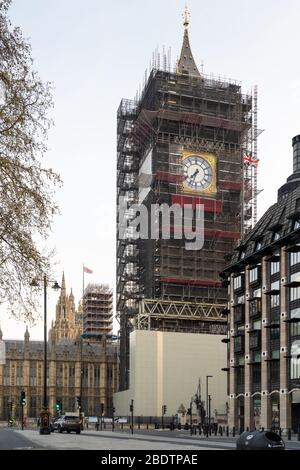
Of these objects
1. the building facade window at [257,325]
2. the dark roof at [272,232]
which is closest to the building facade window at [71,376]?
the dark roof at [272,232]

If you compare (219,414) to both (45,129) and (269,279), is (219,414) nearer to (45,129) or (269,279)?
(269,279)

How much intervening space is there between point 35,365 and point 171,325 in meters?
58.3

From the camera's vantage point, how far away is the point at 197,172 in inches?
5182

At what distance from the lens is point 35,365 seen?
6905 inches

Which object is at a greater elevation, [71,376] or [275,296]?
[275,296]

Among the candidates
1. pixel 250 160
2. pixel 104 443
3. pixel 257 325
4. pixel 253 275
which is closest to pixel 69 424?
pixel 104 443

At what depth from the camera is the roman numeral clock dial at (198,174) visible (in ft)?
430

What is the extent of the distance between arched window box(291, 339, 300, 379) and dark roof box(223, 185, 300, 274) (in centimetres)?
1122

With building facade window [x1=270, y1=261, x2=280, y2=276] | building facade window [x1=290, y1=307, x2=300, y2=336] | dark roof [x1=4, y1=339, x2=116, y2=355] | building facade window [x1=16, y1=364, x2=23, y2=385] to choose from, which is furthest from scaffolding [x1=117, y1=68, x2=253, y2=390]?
dark roof [x1=4, y1=339, x2=116, y2=355]

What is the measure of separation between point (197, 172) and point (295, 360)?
54301 mm

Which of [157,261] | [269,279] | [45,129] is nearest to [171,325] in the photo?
[157,261]

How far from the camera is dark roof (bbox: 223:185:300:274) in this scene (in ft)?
283

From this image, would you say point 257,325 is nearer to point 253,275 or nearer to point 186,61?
point 253,275

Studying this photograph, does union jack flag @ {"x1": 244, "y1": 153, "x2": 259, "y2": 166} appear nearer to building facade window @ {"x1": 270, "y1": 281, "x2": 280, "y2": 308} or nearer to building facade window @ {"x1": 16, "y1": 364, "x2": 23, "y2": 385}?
building facade window @ {"x1": 270, "y1": 281, "x2": 280, "y2": 308}
